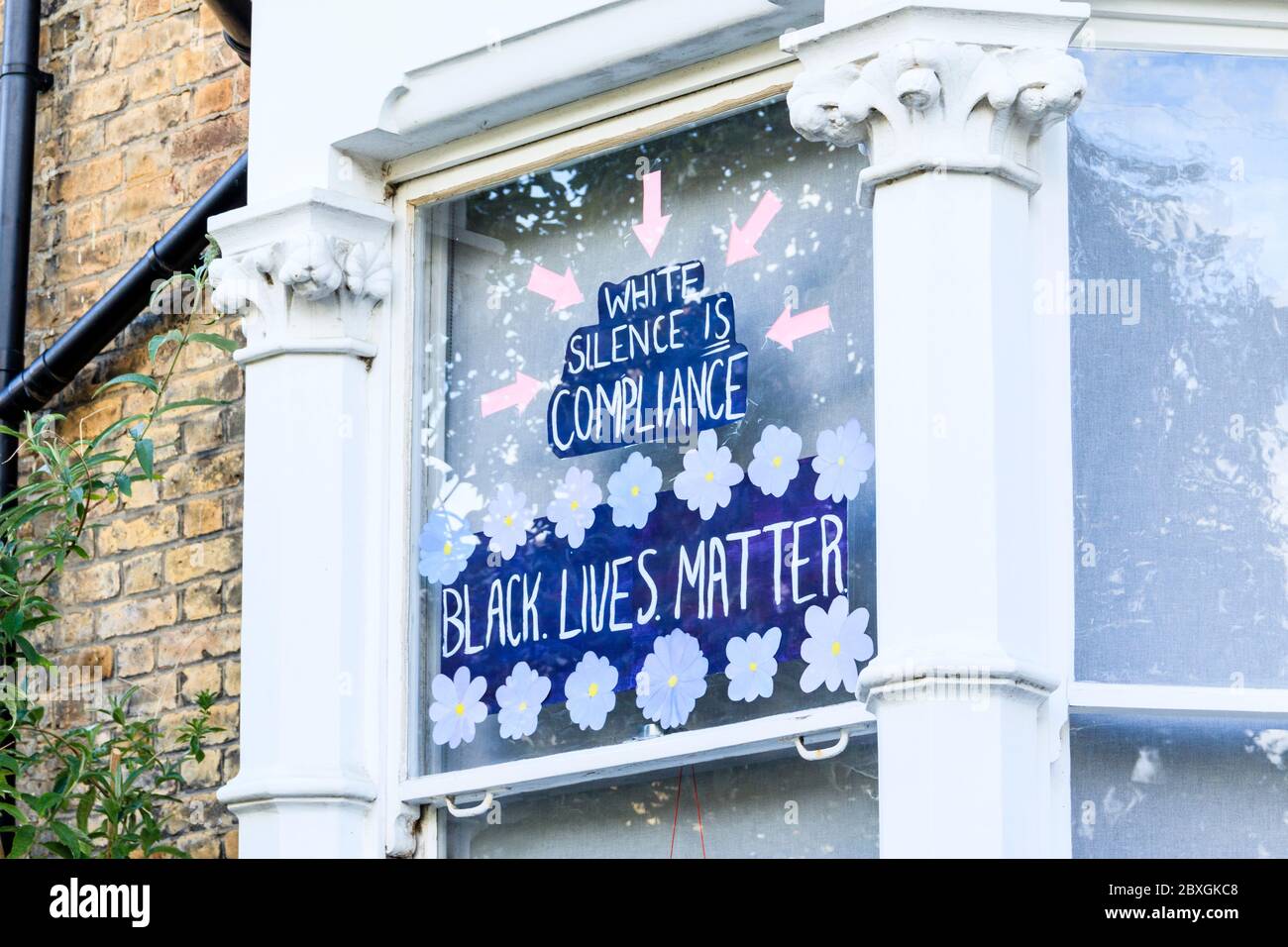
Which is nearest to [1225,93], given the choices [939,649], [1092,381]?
[1092,381]

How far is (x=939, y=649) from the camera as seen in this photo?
3.53 metres

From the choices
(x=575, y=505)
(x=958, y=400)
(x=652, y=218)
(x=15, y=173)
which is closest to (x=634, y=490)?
(x=575, y=505)

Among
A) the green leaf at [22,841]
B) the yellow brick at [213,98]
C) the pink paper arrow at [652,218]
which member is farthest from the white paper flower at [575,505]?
the yellow brick at [213,98]

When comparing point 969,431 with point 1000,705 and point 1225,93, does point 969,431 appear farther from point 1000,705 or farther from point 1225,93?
point 1225,93

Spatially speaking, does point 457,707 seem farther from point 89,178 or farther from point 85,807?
point 89,178

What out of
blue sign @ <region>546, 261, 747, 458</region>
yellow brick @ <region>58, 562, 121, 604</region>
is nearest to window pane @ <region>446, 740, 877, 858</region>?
blue sign @ <region>546, 261, 747, 458</region>

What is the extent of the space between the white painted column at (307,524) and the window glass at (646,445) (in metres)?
0.14

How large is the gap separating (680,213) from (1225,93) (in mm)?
1057

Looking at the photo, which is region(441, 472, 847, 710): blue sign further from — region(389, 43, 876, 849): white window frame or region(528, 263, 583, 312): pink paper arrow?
region(528, 263, 583, 312): pink paper arrow

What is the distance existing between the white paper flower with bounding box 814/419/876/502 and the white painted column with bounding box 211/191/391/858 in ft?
3.40

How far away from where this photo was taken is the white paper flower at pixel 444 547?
4512mm

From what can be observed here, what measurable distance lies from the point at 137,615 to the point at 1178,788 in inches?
112

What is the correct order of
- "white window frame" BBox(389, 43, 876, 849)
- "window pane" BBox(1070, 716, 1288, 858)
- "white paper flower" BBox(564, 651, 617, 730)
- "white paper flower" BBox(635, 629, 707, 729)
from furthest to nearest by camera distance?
"white paper flower" BBox(564, 651, 617, 730) < "white paper flower" BBox(635, 629, 707, 729) < "white window frame" BBox(389, 43, 876, 849) < "window pane" BBox(1070, 716, 1288, 858)

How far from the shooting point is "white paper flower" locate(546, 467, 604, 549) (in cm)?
433
